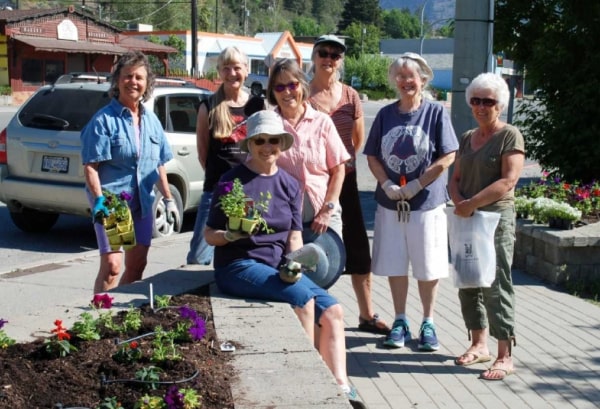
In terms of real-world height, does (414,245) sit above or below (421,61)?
below

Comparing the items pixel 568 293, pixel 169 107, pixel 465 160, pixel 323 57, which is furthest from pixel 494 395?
pixel 169 107

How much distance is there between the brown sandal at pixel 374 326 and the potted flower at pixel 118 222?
1.83m

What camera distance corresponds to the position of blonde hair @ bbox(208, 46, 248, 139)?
596 cm

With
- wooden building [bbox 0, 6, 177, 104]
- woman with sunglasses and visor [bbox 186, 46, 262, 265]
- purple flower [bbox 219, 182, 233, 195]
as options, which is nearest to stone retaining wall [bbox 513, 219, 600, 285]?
woman with sunglasses and visor [bbox 186, 46, 262, 265]

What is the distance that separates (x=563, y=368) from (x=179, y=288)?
2.49m

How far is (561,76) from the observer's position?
1117 cm

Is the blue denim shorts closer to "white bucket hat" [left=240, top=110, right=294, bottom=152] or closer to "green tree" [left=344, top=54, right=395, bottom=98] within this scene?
"white bucket hat" [left=240, top=110, right=294, bottom=152]

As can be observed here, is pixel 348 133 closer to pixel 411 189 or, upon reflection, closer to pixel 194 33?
pixel 411 189

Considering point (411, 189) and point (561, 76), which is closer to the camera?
point (411, 189)

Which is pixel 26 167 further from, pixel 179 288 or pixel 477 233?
pixel 477 233

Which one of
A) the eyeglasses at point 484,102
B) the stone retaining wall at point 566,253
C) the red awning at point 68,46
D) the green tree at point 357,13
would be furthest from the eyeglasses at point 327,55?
the green tree at point 357,13

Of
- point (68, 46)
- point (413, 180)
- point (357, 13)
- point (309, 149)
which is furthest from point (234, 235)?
point (357, 13)

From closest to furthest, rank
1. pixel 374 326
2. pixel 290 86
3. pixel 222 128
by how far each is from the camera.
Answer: pixel 290 86
pixel 222 128
pixel 374 326

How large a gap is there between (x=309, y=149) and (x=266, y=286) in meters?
1.08
